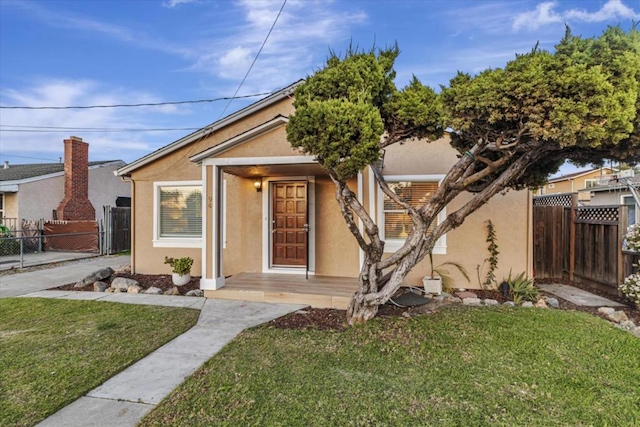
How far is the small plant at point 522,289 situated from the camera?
21.7 ft

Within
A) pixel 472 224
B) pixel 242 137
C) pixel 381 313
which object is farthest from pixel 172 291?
pixel 472 224

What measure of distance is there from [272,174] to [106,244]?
33.5 ft

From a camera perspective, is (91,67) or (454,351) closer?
(454,351)

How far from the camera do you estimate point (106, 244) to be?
14227 mm

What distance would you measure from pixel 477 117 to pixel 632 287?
14.7 feet

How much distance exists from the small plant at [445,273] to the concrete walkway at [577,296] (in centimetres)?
179

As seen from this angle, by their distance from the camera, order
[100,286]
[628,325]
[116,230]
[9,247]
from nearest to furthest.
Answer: [628,325], [100,286], [9,247], [116,230]

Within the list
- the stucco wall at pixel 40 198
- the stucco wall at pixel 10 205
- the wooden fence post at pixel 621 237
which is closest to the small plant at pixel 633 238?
the wooden fence post at pixel 621 237

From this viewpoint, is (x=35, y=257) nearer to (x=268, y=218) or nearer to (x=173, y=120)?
(x=173, y=120)

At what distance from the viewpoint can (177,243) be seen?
357 inches

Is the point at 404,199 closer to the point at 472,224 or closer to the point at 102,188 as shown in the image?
the point at 472,224

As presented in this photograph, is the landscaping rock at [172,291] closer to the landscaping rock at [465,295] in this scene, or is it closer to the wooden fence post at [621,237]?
the landscaping rock at [465,295]

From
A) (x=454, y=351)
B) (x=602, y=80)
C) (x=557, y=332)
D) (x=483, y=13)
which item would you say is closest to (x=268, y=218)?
(x=454, y=351)

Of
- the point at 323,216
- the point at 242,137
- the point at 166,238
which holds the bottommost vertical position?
the point at 166,238
